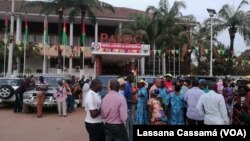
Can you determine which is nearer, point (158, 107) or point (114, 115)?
point (114, 115)

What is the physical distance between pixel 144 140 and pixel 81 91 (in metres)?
14.2

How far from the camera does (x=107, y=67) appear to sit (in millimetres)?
42875

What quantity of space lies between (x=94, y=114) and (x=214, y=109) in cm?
226

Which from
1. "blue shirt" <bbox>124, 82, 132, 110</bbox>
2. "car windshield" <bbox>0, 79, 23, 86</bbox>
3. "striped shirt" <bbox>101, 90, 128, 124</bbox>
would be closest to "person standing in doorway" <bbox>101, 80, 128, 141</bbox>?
"striped shirt" <bbox>101, 90, 128, 124</bbox>

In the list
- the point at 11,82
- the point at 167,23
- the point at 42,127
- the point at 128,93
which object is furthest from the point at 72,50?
the point at 128,93

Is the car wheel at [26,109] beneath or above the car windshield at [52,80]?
beneath

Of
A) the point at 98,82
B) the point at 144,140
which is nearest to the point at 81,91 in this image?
the point at 98,82

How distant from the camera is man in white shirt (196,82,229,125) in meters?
7.23

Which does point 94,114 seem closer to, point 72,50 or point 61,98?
point 61,98

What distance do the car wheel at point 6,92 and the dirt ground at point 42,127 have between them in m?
0.70

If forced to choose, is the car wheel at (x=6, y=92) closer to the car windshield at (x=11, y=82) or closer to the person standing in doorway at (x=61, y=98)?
the car windshield at (x=11, y=82)

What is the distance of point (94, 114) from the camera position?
672 cm

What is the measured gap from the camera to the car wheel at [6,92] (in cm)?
1703

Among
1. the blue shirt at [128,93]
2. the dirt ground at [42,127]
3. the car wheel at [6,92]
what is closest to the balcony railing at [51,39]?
the car wheel at [6,92]
